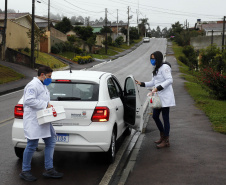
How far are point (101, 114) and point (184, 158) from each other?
69.9 inches

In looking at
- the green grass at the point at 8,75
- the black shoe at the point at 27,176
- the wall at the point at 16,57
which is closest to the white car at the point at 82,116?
the black shoe at the point at 27,176

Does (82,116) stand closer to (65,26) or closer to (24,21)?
(24,21)

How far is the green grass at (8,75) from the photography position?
1016 inches

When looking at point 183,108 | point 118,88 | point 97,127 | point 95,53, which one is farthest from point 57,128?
point 95,53

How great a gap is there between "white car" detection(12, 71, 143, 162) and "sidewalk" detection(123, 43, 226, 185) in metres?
0.77

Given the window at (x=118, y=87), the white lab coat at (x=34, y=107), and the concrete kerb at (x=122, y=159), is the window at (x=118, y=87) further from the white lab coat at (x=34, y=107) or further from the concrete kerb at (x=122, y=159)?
the white lab coat at (x=34, y=107)

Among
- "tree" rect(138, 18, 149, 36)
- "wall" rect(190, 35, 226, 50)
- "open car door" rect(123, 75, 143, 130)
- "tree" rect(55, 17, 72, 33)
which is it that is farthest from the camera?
"tree" rect(138, 18, 149, 36)

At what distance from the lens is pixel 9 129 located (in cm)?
999

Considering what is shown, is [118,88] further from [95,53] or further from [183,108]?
[95,53]

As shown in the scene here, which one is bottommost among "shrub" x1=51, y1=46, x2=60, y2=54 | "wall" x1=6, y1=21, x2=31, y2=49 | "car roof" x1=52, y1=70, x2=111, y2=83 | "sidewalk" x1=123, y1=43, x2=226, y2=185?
"sidewalk" x1=123, y1=43, x2=226, y2=185

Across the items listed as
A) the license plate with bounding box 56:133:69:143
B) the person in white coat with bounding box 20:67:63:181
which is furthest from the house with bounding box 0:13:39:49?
the person in white coat with bounding box 20:67:63:181

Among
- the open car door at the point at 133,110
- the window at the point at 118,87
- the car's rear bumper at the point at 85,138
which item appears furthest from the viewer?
the window at the point at 118,87

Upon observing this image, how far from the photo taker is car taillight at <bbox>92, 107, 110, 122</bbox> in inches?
246

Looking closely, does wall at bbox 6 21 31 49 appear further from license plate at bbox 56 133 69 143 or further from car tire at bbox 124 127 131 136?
license plate at bbox 56 133 69 143
